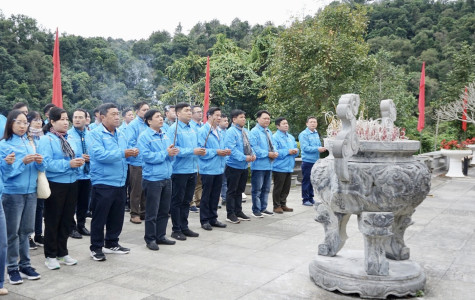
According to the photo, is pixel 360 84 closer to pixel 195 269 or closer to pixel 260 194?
pixel 260 194

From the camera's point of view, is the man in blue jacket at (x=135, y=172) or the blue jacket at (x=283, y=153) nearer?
the man in blue jacket at (x=135, y=172)

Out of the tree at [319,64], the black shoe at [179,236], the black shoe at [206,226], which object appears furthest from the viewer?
the tree at [319,64]

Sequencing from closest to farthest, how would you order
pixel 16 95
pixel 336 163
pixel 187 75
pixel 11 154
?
pixel 336 163 < pixel 11 154 < pixel 16 95 < pixel 187 75

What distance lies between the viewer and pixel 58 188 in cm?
427

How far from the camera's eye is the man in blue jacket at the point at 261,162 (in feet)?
22.8

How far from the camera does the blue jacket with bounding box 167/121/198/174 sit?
5.48 meters

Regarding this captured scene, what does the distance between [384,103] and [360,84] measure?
8.83 m

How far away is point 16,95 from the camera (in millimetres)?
20562

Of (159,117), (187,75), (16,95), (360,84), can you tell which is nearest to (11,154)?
(159,117)

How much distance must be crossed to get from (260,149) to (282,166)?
617mm

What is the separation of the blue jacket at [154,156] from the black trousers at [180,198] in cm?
49

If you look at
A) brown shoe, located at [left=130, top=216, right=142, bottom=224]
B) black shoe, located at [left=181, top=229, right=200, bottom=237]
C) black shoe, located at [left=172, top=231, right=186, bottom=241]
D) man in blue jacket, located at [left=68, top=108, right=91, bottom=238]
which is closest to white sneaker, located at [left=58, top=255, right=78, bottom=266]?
man in blue jacket, located at [left=68, top=108, right=91, bottom=238]

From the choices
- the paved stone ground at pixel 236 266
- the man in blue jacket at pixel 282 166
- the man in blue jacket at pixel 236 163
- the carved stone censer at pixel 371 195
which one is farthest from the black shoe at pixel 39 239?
the man in blue jacket at pixel 282 166

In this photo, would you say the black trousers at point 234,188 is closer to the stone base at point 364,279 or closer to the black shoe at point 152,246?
the black shoe at point 152,246
